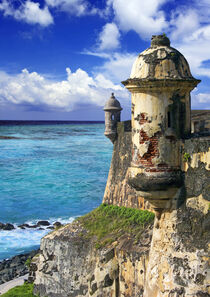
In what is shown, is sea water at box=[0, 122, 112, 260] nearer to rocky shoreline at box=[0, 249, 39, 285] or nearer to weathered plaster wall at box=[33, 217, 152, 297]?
rocky shoreline at box=[0, 249, 39, 285]

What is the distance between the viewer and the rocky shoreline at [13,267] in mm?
22814

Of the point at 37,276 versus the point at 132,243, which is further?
the point at 37,276

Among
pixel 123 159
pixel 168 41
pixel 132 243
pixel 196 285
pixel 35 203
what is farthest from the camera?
pixel 35 203

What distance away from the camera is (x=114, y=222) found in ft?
50.2

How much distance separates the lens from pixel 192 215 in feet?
26.4

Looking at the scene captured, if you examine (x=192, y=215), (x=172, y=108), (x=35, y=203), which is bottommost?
(x=35, y=203)

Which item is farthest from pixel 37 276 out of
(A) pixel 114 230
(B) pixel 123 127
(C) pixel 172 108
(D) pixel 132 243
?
(C) pixel 172 108

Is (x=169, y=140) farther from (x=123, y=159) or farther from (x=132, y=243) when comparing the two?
(x=123, y=159)

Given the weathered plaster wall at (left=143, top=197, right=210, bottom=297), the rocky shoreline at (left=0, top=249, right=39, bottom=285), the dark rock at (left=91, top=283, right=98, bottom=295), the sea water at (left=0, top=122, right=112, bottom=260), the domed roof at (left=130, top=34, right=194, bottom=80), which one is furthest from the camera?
the sea water at (left=0, top=122, right=112, bottom=260)

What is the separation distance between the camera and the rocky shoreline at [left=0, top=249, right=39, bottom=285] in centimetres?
2281

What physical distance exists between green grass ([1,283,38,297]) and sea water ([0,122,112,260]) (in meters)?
8.82

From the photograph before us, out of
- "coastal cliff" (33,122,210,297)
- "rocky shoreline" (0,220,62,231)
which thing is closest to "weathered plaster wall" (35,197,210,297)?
"coastal cliff" (33,122,210,297)

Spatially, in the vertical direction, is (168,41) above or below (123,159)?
above

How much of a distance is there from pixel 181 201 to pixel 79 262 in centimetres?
804
